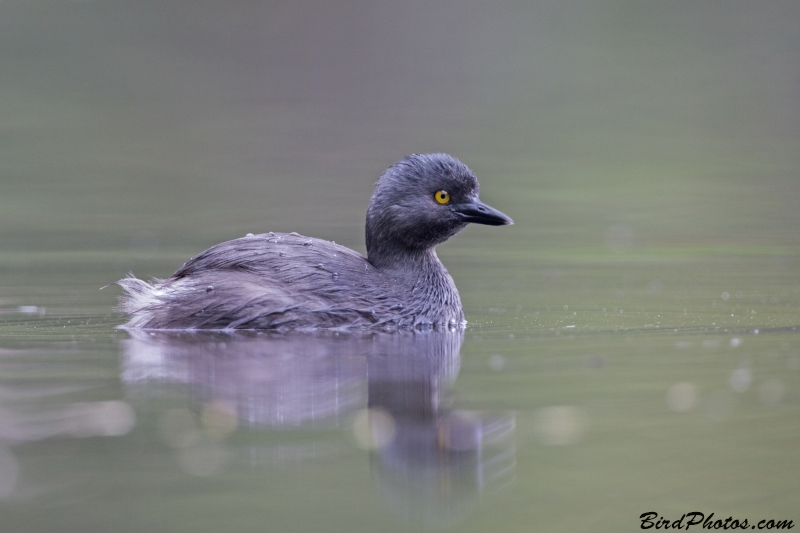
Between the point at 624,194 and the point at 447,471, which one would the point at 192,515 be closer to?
the point at 447,471

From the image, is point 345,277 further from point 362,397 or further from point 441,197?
point 362,397

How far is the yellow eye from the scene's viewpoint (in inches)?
299

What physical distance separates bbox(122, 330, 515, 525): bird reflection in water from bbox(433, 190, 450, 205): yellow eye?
3.54 feet

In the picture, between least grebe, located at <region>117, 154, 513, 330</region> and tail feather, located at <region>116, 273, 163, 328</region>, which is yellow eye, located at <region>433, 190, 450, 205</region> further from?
tail feather, located at <region>116, 273, 163, 328</region>

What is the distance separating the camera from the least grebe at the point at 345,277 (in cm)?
691

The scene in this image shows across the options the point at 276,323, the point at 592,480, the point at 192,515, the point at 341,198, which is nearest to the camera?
the point at 192,515

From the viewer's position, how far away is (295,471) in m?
3.98

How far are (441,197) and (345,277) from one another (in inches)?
37.6

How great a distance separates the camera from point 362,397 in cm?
503

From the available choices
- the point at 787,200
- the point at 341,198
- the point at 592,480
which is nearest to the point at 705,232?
the point at 787,200

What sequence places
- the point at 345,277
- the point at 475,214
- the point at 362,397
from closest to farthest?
the point at 362,397
the point at 345,277
the point at 475,214

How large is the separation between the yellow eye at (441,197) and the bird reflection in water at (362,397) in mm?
1079

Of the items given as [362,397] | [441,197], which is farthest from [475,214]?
[362,397]

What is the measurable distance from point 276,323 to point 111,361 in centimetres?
124
